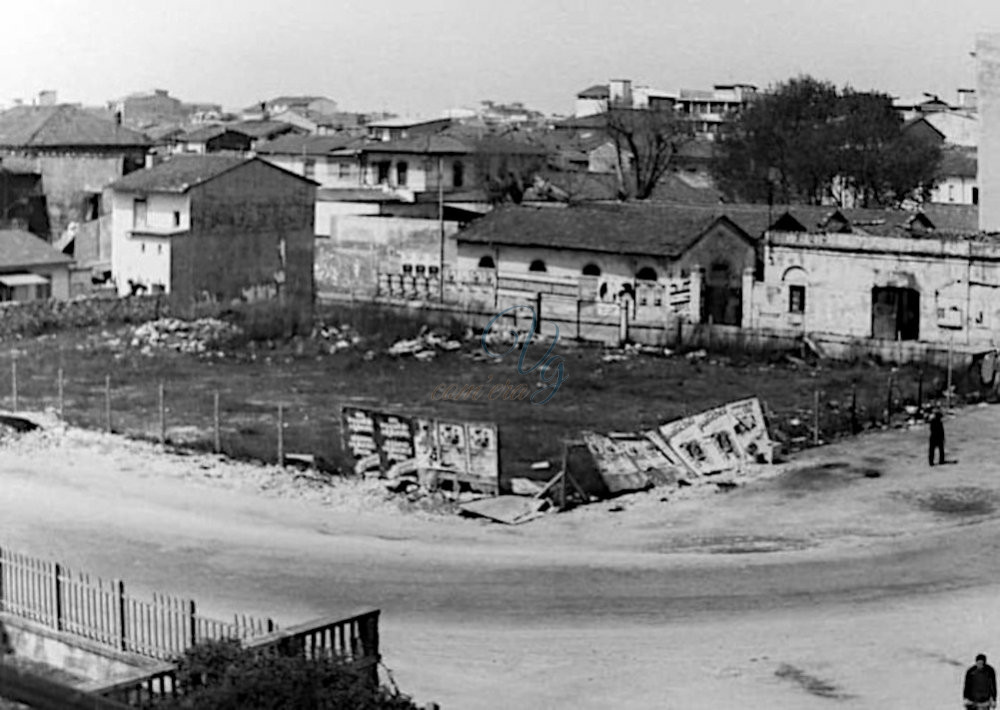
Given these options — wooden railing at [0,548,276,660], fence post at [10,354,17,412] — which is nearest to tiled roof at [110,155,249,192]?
fence post at [10,354,17,412]

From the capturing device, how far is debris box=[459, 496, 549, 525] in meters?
24.9

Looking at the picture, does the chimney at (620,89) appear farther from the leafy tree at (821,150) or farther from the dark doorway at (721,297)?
the dark doorway at (721,297)

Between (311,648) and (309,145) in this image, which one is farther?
(309,145)

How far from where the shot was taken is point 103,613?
16.2 metres

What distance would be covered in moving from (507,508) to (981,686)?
35.2ft

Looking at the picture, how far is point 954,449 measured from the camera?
2969cm

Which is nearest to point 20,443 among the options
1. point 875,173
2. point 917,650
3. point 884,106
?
point 917,650

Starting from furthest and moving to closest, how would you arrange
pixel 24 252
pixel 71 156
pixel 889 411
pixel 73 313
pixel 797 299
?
1. pixel 71 156
2. pixel 24 252
3. pixel 73 313
4. pixel 797 299
5. pixel 889 411

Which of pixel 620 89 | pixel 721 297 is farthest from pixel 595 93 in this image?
pixel 721 297

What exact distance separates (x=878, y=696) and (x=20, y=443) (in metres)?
19.1

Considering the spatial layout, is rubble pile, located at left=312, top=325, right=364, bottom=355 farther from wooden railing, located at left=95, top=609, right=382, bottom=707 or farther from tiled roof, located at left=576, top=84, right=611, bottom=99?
tiled roof, located at left=576, top=84, right=611, bottom=99

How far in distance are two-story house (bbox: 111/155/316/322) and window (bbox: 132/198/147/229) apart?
3cm

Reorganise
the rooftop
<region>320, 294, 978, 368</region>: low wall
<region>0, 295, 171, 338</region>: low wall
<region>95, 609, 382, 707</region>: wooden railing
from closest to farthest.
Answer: <region>95, 609, 382, 707</region>: wooden railing → <region>320, 294, 978, 368</region>: low wall → <region>0, 295, 171, 338</region>: low wall → the rooftop

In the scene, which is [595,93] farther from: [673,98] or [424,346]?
[424,346]
